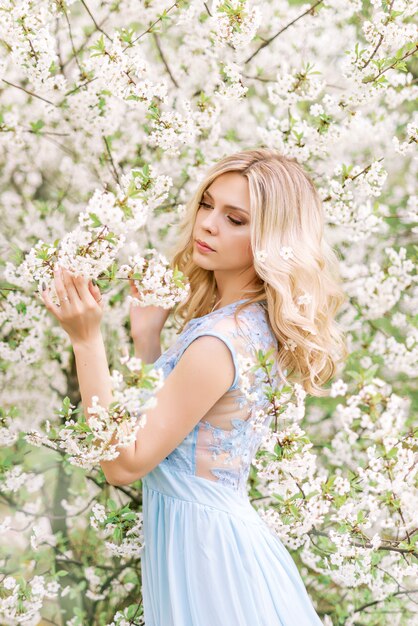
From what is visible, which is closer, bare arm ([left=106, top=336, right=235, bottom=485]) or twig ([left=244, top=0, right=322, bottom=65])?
bare arm ([left=106, top=336, right=235, bottom=485])

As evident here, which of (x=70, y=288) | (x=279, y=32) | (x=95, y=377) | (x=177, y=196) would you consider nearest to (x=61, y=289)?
(x=70, y=288)

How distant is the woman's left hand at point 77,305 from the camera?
1.69 m

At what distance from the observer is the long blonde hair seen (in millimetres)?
1973

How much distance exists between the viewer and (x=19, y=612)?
2422 mm

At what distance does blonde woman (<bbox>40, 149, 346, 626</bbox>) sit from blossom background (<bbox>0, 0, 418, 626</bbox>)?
14.1 inches

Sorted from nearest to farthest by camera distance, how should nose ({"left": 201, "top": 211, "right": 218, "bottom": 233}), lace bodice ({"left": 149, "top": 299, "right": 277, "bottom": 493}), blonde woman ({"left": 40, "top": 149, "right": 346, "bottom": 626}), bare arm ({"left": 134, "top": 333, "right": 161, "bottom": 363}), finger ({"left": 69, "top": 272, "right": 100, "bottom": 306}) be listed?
finger ({"left": 69, "top": 272, "right": 100, "bottom": 306}) < blonde woman ({"left": 40, "top": 149, "right": 346, "bottom": 626}) < lace bodice ({"left": 149, "top": 299, "right": 277, "bottom": 493}) < nose ({"left": 201, "top": 211, "right": 218, "bottom": 233}) < bare arm ({"left": 134, "top": 333, "right": 161, "bottom": 363})

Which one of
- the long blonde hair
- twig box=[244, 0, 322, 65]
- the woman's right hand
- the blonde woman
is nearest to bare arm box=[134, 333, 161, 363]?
the woman's right hand

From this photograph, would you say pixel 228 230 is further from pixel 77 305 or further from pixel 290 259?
pixel 77 305

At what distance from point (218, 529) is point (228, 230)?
79 cm

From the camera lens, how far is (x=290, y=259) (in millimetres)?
1999

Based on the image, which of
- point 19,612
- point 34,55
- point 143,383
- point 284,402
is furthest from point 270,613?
point 34,55

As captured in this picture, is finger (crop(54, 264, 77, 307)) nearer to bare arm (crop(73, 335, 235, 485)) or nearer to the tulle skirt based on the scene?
bare arm (crop(73, 335, 235, 485))

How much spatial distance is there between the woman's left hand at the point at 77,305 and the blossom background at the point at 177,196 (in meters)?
0.75

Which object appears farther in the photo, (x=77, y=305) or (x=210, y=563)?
(x=210, y=563)
